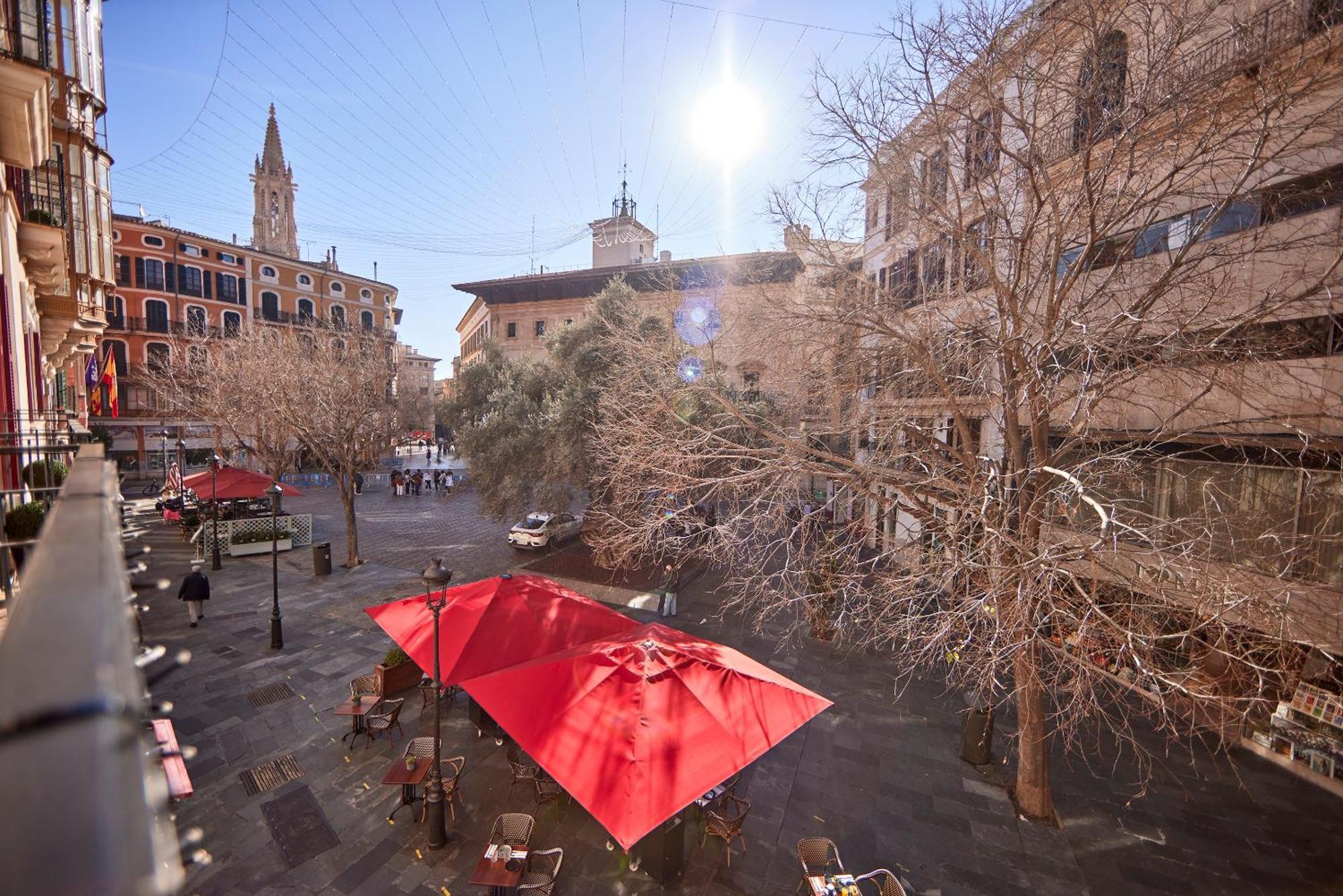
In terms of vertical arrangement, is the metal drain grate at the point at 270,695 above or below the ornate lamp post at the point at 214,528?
below

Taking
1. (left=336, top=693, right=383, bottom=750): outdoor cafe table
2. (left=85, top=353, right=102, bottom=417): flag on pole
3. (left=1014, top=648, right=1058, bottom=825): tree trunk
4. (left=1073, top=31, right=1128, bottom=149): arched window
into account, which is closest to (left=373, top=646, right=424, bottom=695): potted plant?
(left=336, top=693, right=383, bottom=750): outdoor cafe table

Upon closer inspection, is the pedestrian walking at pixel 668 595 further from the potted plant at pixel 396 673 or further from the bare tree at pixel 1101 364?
the potted plant at pixel 396 673

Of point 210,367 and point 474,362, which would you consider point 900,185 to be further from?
point 210,367

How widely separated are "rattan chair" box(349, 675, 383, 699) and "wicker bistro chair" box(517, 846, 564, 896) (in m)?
4.57

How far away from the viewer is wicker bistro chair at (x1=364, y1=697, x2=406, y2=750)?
9.22 meters

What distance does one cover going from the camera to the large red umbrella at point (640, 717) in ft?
18.4

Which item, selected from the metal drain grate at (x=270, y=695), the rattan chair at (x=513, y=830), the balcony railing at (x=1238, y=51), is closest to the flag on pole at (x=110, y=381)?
the metal drain grate at (x=270, y=695)

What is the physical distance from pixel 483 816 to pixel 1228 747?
12.8 meters

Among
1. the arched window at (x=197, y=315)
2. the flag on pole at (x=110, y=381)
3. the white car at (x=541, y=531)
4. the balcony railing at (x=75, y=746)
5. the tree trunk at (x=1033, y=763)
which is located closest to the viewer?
the balcony railing at (x=75, y=746)

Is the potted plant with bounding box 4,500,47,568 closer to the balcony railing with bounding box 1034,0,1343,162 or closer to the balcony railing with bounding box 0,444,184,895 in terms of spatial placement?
the balcony railing with bounding box 0,444,184,895

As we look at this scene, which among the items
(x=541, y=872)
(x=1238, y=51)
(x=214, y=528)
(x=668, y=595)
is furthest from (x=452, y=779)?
(x=214, y=528)

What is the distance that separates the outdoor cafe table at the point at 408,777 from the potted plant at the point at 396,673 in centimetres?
263

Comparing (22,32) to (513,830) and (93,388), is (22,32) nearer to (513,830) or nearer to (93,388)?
(513,830)

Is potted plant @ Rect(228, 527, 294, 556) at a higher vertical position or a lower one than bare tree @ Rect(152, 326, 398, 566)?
lower
